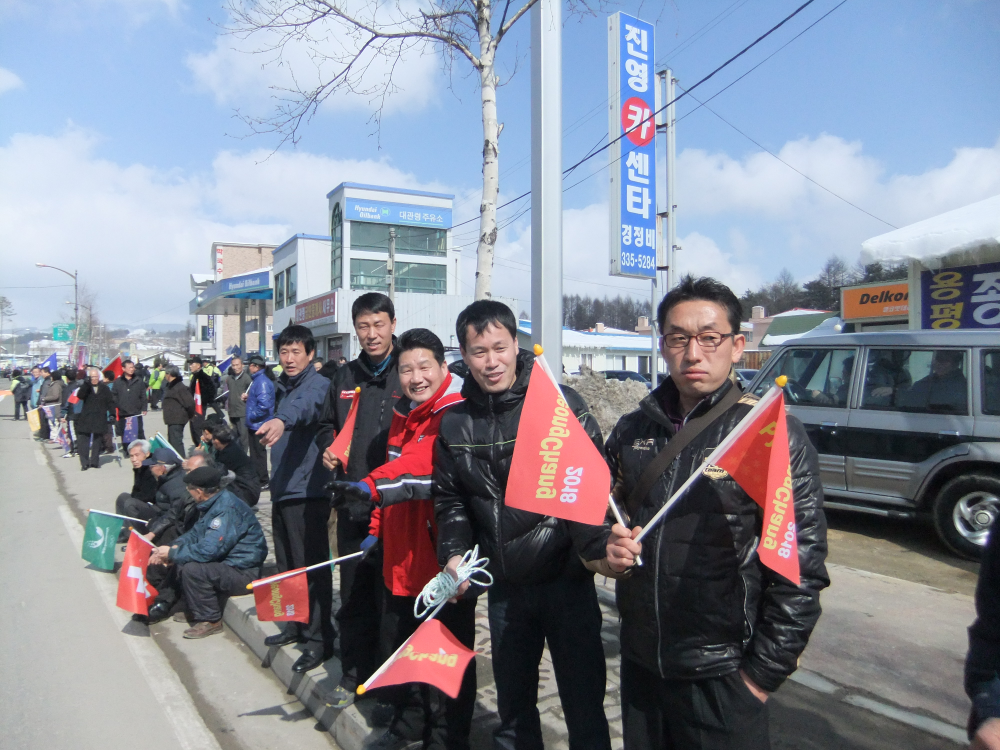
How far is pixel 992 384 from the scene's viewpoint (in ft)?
19.2

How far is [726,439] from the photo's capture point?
6.02 ft

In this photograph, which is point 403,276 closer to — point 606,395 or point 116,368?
point 116,368

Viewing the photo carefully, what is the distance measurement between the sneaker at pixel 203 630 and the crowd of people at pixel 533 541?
1.04 metres

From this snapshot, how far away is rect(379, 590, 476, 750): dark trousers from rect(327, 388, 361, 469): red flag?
77 centimetres

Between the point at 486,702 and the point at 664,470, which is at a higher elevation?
the point at 664,470

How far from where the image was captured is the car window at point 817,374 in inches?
268

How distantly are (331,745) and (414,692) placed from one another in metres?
0.79

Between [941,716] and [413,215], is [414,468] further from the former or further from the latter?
[413,215]

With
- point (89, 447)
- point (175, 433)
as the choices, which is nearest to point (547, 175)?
point (175, 433)

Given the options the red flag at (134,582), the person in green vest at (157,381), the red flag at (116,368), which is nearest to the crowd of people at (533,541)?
the red flag at (134,582)

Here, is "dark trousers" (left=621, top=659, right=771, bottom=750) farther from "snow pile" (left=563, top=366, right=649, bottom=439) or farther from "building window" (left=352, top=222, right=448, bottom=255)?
"building window" (left=352, top=222, right=448, bottom=255)

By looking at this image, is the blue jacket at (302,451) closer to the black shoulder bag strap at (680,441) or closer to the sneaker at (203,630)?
the sneaker at (203,630)

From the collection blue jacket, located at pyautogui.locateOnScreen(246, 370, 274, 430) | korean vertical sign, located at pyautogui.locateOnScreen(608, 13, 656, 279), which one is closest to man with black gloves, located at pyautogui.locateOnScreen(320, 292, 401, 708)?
blue jacket, located at pyautogui.locateOnScreen(246, 370, 274, 430)

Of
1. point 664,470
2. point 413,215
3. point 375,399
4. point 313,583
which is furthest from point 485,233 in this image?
point 413,215
